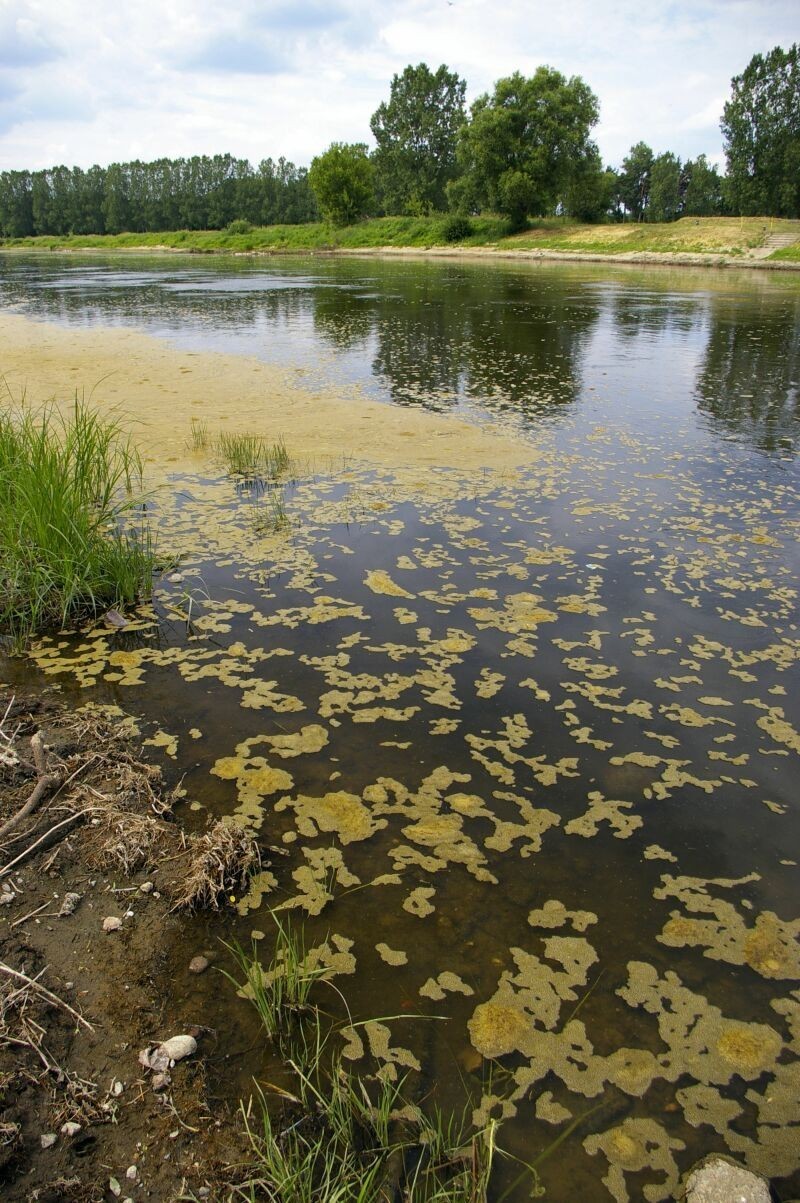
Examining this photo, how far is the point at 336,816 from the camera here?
2.51m

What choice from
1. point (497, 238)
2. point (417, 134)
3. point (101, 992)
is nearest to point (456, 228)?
point (497, 238)

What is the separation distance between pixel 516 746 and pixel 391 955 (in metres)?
1.08

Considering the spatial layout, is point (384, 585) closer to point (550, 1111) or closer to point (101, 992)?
point (101, 992)

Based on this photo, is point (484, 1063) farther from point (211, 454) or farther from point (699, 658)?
point (211, 454)

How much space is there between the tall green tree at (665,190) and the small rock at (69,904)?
235 feet

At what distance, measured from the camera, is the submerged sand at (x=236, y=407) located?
6531 millimetres

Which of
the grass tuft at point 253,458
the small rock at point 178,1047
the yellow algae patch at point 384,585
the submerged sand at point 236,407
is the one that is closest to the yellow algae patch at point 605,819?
the small rock at point 178,1047

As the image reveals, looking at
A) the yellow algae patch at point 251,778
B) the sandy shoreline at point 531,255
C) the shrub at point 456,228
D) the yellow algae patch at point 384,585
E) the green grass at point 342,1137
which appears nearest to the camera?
the green grass at point 342,1137

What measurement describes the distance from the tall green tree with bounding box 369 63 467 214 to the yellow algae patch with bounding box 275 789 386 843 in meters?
73.2

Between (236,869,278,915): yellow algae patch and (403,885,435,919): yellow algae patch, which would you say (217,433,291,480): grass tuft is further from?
(403,885,435,919): yellow algae patch

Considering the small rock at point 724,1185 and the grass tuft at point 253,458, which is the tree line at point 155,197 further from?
the small rock at point 724,1185

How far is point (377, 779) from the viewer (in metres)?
2.69

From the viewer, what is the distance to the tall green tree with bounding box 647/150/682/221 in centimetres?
5981

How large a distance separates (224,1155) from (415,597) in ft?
9.27
